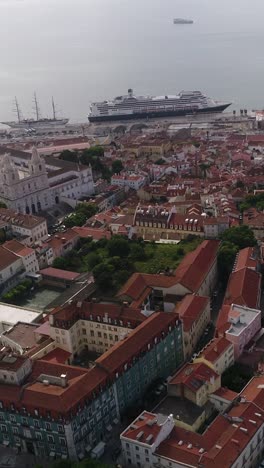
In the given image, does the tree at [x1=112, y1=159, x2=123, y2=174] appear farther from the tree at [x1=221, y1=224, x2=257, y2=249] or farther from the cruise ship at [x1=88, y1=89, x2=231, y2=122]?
the cruise ship at [x1=88, y1=89, x2=231, y2=122]

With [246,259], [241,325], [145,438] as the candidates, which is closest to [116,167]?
[246,259]

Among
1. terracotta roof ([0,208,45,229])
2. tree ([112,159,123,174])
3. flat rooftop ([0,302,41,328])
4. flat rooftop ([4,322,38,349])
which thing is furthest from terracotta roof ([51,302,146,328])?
tree ([112,159,123,174])

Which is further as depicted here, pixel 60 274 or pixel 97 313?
pixel 60 274

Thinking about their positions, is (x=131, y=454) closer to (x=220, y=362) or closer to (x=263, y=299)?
(x=220, y=362)

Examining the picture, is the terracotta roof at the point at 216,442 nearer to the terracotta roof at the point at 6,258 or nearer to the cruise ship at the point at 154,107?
the terracotta roof at the point at 6,258

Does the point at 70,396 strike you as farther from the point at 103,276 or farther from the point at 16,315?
the point at 103,276

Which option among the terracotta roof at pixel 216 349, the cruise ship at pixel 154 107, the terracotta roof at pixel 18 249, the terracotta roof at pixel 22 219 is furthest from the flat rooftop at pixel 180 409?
the cruise ship at pixel 154 107
